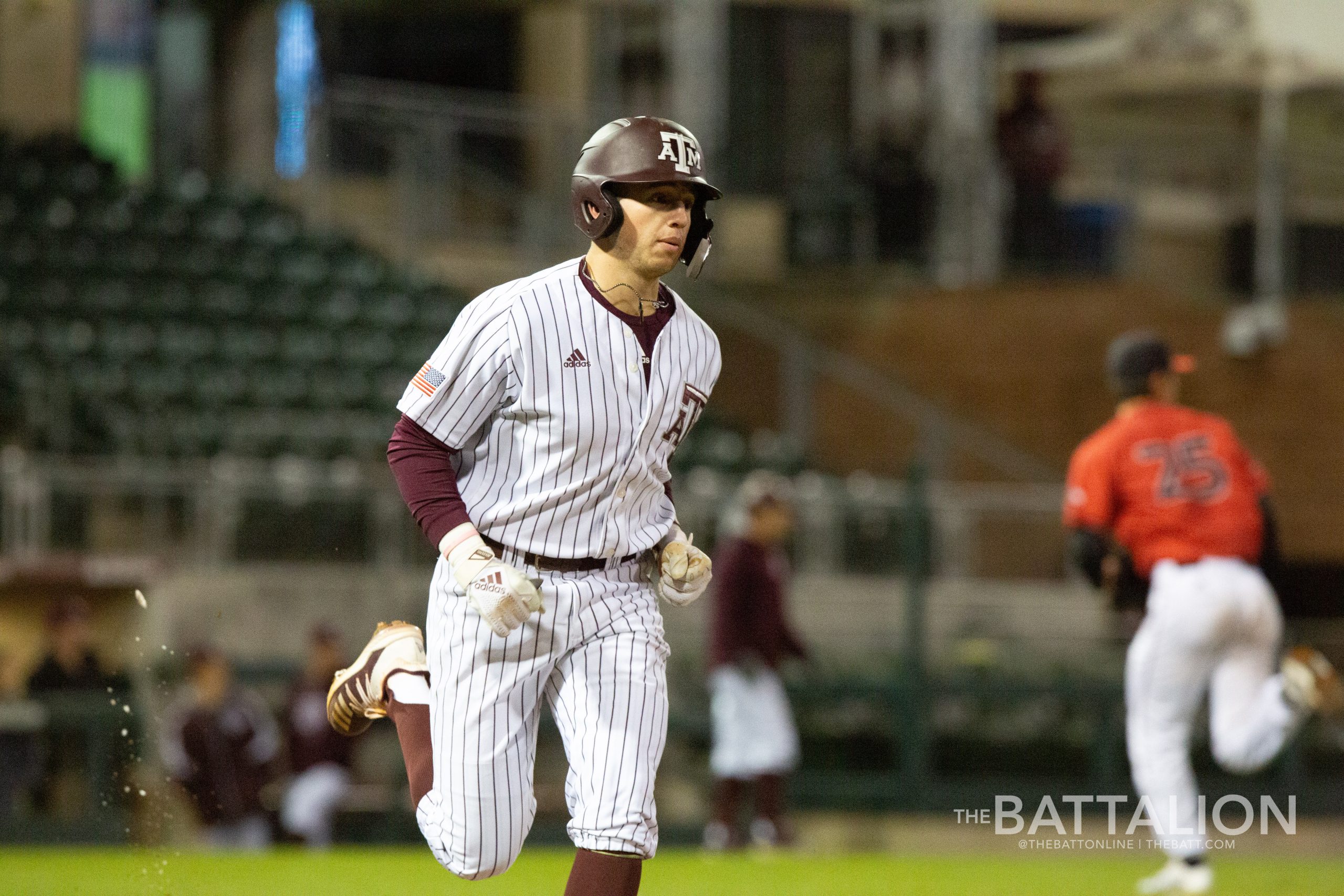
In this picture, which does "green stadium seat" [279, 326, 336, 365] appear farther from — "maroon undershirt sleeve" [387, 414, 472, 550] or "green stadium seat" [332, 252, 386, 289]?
"maroon undershirt sleeve" [387, 414, 472, 550]

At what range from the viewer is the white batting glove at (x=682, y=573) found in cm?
516

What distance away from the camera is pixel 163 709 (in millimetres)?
12734

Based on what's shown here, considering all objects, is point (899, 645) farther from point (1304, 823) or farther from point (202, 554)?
point (202, 554)

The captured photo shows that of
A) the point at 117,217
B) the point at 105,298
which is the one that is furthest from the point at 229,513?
the point at 117,217

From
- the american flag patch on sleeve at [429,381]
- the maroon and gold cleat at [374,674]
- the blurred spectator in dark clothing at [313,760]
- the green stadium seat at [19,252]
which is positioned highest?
the green stadium seat at [19,252]

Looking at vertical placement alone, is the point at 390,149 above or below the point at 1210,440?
above

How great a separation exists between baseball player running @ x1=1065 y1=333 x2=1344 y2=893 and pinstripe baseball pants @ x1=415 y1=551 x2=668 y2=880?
3.60 metres

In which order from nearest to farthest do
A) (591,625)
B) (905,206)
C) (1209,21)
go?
(591,625) < (1209,21) < (905,206)

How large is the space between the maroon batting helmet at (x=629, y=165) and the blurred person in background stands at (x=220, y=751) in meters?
7.88

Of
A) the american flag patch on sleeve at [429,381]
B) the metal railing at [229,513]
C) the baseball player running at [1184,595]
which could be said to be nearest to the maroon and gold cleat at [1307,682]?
the baseball player running at [1184,595]

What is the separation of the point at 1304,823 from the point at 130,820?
7.53 meters

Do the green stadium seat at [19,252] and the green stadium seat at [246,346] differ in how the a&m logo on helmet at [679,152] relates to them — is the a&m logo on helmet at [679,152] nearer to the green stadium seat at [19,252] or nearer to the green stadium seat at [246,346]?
the green stadium seat at [246,346]

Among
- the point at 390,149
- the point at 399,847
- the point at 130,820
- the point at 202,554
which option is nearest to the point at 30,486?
the point at 202,554

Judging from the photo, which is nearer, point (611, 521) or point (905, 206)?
point (611, 521)
